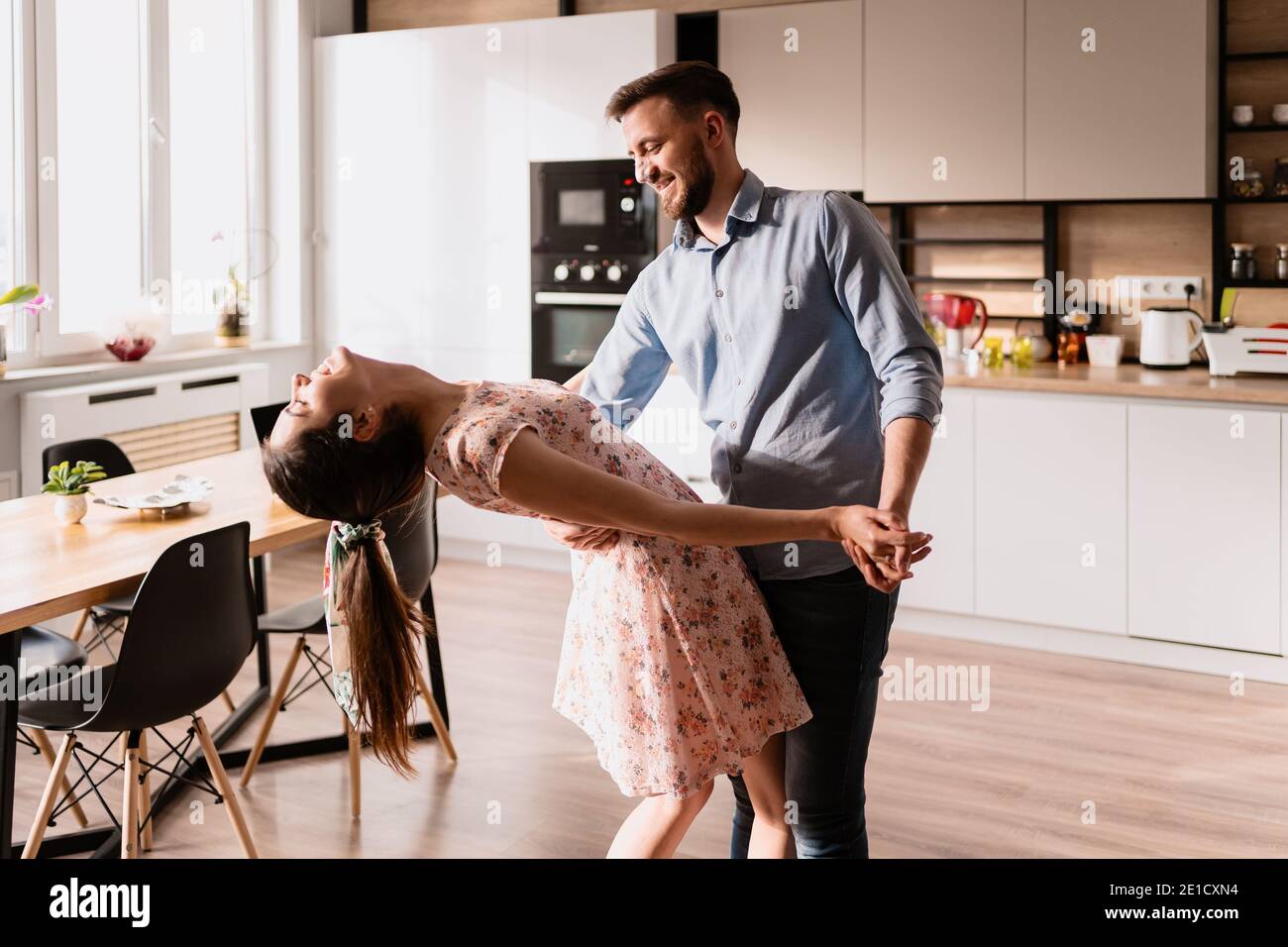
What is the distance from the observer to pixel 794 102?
480 cm

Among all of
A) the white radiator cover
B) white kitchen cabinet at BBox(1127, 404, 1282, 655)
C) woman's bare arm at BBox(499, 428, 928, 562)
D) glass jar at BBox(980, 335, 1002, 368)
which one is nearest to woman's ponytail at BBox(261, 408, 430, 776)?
woman's bare arm at BBox(499, 428, 928, 562)

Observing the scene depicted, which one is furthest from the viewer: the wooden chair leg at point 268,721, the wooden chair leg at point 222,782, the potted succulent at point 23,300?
the potted succulent at point 23,300

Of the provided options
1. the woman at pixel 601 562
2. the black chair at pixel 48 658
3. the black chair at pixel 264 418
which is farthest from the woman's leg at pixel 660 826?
the black chair at pixel 264 418

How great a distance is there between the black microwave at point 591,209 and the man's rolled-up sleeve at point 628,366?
9.86ft

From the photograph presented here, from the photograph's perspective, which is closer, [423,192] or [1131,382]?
[1131,382]

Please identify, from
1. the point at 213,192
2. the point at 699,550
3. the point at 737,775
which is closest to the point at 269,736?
the point at 737,775

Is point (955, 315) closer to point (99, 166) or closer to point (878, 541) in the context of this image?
point (99, 166)

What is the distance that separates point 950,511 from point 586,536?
9.33 feet

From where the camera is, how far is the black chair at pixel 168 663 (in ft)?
8.04

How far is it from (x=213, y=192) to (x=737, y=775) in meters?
4.27

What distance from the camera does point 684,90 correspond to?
1.81m

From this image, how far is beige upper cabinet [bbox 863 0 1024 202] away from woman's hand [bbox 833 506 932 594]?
3.17 m

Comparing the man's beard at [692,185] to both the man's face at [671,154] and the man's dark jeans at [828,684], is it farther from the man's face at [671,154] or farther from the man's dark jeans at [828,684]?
the man's dark jeans at [828,684]

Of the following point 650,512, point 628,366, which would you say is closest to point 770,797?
point 650,512
